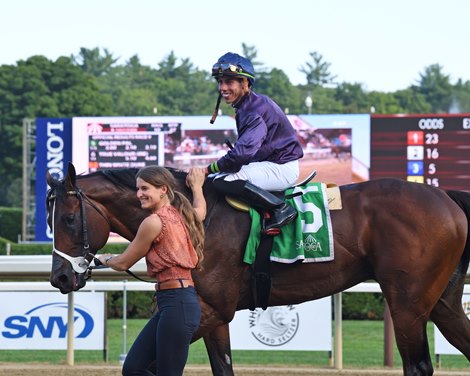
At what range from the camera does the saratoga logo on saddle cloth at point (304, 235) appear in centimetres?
636

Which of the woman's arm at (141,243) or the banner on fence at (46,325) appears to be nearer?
the woman's arm at (141,243)

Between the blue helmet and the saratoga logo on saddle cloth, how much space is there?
822 mm

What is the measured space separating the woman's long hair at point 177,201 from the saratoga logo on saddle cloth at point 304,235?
4.00 feet

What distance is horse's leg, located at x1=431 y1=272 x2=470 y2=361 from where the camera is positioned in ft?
21.8

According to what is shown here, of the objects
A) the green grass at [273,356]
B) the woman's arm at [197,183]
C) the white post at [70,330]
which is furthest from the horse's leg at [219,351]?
the green grass at [273,356]

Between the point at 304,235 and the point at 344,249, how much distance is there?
A: 273 mm

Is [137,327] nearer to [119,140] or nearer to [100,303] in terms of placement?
[100,303]

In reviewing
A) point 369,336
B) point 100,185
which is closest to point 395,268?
point 100,185

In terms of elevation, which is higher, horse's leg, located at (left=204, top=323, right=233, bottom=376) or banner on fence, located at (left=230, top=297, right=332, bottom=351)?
horse's leg, located at (left=204, top=323, right=233, bottom=376)

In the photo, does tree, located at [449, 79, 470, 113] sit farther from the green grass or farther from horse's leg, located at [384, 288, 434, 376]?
horse's leg, located at [384, 288, 434, 376]

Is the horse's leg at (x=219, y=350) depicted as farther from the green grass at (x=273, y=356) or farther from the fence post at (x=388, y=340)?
the green grass at (x=273, y=356)

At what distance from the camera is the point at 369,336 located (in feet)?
40.9

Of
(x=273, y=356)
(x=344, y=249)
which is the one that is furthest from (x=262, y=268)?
(x=273, y=356)

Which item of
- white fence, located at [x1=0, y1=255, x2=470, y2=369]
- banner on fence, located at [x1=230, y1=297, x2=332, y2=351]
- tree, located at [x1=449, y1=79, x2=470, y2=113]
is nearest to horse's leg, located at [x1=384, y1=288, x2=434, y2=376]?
white fence, located at [x1=0, y1=255, x2=470, y2=369]
